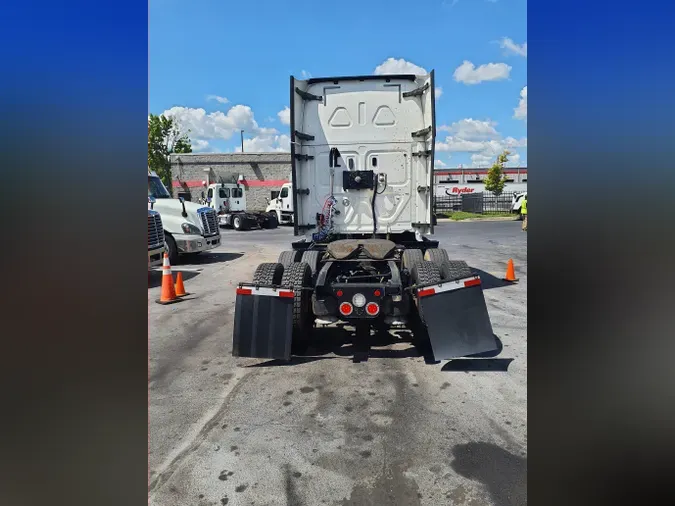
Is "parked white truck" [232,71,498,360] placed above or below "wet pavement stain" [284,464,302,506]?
above

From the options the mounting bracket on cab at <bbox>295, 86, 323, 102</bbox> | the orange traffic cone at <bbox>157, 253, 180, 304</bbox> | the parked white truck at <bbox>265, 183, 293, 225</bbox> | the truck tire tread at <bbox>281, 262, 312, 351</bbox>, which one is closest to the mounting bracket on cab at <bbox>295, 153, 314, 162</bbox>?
the mounting bracket on cab at <bbox>295, 86, 323, 102</bbox>

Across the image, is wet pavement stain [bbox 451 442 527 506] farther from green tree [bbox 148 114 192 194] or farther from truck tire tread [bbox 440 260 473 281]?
green tree [bbox 148 114 192 194]

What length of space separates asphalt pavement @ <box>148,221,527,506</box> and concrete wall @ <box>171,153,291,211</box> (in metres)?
26.6

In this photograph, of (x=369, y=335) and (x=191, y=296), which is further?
(x=191, y=296)

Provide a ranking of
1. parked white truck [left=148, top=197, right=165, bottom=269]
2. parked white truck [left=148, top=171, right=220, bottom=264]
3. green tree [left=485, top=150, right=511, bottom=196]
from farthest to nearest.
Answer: green tree [left=485, top=150, right=511, bottom=196] < parked white truck [left=148, top=171, right=220, bottom=264] < parked white truck [left=148, top=197, right=165, bottom=269]

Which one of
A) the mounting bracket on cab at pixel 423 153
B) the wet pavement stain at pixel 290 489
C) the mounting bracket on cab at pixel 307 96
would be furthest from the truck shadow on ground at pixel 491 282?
the wet pavement stain at pixel 290 489

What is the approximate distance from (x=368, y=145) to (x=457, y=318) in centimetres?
340

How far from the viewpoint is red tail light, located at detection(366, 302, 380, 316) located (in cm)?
465

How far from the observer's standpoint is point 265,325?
14.9 ft

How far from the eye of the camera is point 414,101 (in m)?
6.48
